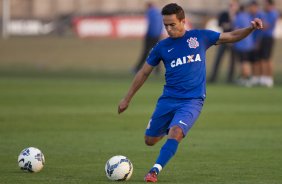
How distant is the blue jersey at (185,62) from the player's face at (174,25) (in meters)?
0.11

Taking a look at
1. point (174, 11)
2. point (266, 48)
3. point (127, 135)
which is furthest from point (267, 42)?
point (174, 11)

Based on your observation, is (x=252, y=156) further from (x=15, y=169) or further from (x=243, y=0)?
(x=243, y=0)

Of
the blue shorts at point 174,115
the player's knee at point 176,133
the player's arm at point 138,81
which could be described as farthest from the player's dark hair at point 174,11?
the player's knee at point 176,133

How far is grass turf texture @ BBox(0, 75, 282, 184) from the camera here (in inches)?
485

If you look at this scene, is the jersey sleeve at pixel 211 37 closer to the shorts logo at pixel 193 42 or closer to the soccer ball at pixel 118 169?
the shorts logo at pixel 193 42

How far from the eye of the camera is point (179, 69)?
39.8 ft

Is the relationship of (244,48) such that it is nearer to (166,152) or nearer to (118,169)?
(166,152)

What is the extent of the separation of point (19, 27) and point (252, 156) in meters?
38.3

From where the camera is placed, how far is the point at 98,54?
42969 mm

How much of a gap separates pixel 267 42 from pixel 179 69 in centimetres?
1888

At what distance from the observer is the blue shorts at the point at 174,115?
465 inches

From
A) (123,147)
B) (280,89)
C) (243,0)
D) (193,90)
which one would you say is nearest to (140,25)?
(243,0)

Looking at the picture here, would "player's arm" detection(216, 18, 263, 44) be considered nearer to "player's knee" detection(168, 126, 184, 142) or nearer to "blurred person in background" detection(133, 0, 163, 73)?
"player's knee" detection(168, 126, 184, 142)

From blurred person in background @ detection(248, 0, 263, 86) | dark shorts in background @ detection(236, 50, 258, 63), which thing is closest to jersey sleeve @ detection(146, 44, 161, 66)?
dark shorts in background @ detection(236, 50, 258, 63)
